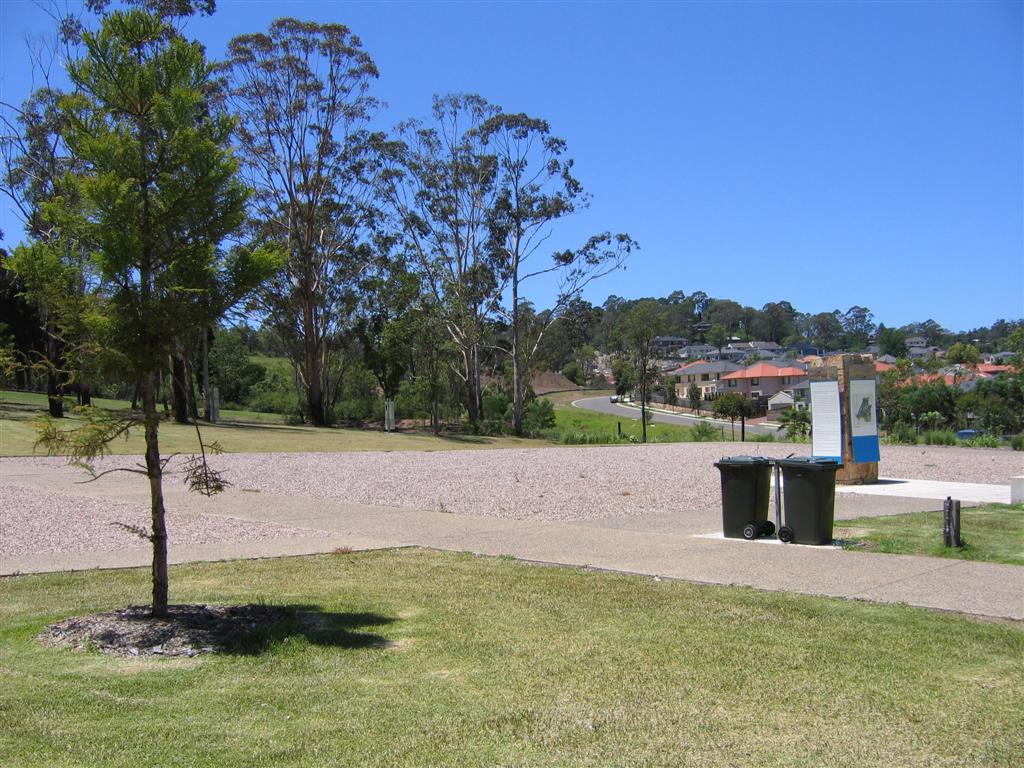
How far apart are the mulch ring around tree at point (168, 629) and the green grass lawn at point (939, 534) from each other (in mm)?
6774

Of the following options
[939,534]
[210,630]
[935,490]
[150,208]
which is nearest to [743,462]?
[939,534]

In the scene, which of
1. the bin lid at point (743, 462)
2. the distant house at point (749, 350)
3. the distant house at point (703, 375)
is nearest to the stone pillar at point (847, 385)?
the bin lid at point (743, 462)

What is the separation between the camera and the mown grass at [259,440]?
2958 cm

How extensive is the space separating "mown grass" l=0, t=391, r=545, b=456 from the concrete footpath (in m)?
14.7

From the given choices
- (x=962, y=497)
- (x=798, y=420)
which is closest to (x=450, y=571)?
(x=962, y=497)

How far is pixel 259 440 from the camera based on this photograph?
34.9 meters

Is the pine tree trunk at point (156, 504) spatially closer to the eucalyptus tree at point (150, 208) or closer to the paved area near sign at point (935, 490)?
the eucalyptus tree at point (150, 208)

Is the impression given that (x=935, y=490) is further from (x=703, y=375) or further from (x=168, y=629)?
(x=703, y=375)

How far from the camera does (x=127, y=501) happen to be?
15.6m

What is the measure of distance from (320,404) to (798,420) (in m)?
24.5

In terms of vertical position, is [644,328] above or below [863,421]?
above

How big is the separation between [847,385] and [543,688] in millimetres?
14803

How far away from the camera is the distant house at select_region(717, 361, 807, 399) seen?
343 feet

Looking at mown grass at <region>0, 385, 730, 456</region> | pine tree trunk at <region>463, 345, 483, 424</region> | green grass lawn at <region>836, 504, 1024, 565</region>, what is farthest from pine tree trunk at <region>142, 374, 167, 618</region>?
pine tree trunk at <region>463, 345, 483, 424</region>
